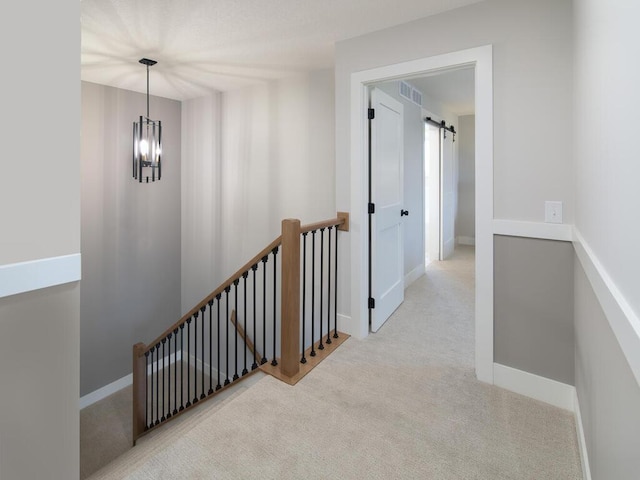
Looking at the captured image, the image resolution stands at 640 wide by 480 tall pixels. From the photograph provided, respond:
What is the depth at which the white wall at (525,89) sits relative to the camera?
195 centimetres

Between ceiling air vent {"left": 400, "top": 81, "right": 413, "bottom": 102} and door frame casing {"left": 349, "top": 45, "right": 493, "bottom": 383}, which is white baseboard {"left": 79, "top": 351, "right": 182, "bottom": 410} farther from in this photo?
ceiling air vent {"left": 400, "top": 81, "right": 413, "bottom": 102}

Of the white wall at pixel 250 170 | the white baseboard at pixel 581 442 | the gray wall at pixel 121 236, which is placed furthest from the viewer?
the gray wall at pixel 121 236

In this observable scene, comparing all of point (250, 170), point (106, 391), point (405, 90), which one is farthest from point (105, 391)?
point (405, 90)

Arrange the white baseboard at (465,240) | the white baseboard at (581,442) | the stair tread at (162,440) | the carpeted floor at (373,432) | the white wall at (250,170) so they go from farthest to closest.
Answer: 1. the white baseboard at (465,240)
2. the white wall at (250,170)
3. the stair tread at (162,440)
4. the carpeted floor at (373,432)
5. the white baseboard at (581,442)

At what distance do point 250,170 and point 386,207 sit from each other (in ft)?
6.12

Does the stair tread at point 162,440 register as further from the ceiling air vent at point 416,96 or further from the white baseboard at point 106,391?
the ceiling air vent at point 416,96

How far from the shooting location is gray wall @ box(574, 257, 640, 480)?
79 cm

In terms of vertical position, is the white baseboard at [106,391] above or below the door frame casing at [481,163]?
below

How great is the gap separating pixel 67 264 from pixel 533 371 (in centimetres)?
241

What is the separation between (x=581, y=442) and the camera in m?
1.62

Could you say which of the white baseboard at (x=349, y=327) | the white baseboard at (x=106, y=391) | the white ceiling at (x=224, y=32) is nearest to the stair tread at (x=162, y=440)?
the white baseboard at (x=349, y=327)

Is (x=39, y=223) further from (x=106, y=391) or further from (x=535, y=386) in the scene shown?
(x=106, y=391)

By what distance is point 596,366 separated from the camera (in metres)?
1.27

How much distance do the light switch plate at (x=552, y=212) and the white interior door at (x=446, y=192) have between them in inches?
142
